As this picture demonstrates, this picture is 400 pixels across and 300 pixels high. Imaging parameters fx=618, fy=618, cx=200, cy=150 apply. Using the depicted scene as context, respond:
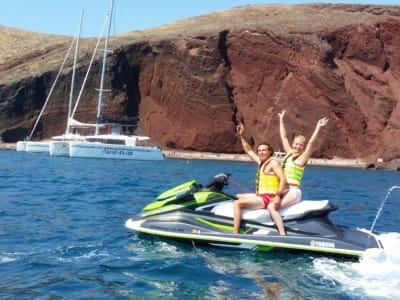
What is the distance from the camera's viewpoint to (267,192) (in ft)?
31.0

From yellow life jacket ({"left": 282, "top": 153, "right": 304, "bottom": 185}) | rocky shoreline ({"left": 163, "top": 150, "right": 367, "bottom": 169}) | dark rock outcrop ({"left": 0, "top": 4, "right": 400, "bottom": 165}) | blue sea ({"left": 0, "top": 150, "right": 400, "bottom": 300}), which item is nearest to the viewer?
blue sea ({"left": 0, "top": 150, "right": 400, "bottom": 300})

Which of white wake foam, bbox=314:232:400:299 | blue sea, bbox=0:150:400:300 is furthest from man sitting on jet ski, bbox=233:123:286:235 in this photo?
white wake foam, bbox=314:232:400:299

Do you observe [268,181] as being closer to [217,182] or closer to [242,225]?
[242,225]

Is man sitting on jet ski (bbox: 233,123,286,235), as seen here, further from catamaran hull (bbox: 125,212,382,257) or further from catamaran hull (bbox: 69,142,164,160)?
catamaran hull (bbox: 69,142,164,160)

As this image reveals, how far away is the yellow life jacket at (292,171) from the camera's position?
9.71 m

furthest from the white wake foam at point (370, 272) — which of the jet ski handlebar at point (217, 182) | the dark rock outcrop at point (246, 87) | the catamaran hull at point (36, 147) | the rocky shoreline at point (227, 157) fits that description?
A: the dark rock outcrop at point (246, 87)

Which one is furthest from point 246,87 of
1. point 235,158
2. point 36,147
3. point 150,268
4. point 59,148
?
point 150,268

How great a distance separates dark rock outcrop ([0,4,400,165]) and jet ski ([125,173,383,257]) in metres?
54.7

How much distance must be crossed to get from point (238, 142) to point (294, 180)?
2170 inches

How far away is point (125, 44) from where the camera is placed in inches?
2749

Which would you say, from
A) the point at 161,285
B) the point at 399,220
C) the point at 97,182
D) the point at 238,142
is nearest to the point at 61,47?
the point at 238,142

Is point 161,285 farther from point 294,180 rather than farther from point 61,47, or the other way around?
point 61,47

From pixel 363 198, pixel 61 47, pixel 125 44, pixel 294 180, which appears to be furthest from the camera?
pixel 61 47

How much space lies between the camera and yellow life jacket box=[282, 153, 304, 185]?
9.71 metres
